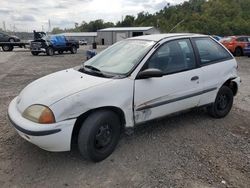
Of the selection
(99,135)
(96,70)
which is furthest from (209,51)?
(99,135)

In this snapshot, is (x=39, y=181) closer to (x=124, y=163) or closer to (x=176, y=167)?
(x=124, y=163)

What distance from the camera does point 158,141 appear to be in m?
4.17

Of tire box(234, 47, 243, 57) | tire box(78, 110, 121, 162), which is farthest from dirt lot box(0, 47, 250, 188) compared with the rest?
tire box(234, 47, 243, 57)

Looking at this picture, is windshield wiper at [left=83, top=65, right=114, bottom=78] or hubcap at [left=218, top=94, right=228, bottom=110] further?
hubcap at [left=218, top=94, right=228, bottom=110]

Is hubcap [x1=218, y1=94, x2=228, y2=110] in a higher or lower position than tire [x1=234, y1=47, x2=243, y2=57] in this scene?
higher

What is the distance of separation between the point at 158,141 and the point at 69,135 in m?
1.52

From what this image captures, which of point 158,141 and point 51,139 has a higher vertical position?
point 51,139

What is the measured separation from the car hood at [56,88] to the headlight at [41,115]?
0.23 feet

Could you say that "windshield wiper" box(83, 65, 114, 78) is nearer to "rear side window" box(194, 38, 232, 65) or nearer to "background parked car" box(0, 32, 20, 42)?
"rear side window" box(194, 38, 232, 65)

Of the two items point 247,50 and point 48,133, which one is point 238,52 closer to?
point 247,50

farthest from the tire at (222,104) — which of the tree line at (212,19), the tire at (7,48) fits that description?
the tree line at (212,19)

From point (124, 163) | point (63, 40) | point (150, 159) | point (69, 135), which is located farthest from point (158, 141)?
point (63, 40)

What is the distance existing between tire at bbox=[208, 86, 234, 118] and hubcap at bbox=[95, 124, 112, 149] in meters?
2.32

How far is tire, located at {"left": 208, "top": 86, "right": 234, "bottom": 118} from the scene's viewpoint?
16.6 feet
